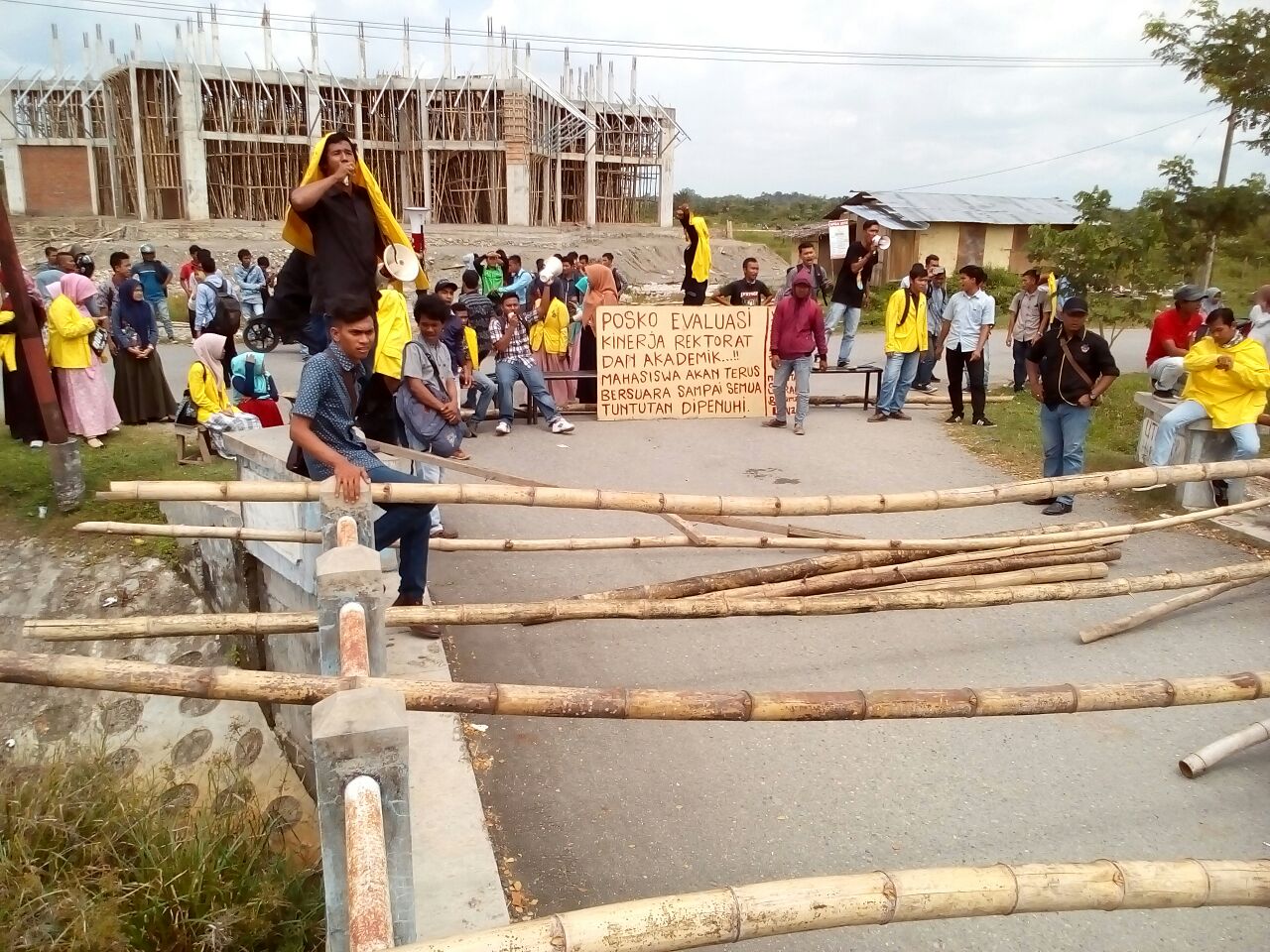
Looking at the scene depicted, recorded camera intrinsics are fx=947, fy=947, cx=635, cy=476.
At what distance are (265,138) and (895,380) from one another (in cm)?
2227

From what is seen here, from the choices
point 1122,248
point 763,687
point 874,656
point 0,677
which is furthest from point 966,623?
point 1122,248

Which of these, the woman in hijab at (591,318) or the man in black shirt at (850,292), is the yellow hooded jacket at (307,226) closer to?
the woman in hijab at (591,318)

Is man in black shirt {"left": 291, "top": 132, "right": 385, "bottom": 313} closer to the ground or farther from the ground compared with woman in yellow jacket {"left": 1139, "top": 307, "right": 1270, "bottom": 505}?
farther from the ground

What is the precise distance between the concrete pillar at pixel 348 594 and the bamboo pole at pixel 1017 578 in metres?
3.20

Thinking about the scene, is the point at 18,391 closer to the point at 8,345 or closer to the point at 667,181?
the point at 8,345

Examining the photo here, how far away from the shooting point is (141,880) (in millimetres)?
3340

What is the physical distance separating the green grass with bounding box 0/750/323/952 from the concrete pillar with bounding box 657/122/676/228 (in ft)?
99.6

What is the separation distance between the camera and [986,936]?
299 centimetres

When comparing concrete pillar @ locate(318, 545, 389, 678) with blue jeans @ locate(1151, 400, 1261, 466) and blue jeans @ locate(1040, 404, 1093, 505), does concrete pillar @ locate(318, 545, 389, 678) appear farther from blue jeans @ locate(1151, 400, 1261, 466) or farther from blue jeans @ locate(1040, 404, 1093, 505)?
blue jeans @ locate(1151, 400, 1261, 466)

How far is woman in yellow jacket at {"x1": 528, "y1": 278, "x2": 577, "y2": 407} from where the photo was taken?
35.9ft

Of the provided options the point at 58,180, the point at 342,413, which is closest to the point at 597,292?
the point at 342,413

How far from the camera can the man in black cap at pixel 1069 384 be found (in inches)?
276

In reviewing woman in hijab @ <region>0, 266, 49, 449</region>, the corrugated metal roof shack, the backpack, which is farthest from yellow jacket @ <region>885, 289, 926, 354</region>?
the corrugated metal roof shack

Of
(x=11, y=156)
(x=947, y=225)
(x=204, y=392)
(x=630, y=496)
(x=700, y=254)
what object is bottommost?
(x=204, y=392)
